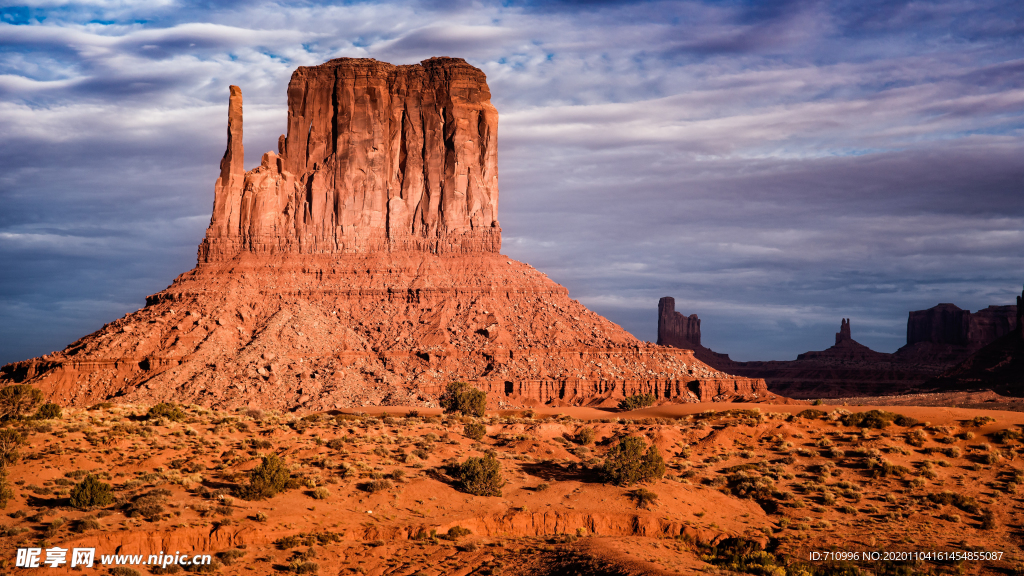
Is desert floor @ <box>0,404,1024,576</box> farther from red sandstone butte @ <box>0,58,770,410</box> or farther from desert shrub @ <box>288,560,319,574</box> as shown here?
red sandstone butte @ <box>0,58,770,410</box>

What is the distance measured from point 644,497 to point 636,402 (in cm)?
4435

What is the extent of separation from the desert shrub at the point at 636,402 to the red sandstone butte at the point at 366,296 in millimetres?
5746

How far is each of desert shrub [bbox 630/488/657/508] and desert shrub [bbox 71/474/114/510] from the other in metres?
17.4

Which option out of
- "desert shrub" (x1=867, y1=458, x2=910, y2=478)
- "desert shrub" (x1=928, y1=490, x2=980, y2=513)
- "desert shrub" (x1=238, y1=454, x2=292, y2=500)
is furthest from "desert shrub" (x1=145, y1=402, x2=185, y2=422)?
"desert shrub" (x1=928, y1=490, x2=980, y2=513)

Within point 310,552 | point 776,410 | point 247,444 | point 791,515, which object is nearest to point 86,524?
point 310,552

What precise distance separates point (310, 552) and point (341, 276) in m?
73.4

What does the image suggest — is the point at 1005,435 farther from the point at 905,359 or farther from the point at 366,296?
the point at 905,359

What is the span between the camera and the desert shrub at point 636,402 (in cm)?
7444

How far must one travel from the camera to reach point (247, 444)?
3797 cm

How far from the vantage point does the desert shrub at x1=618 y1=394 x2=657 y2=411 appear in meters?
74.4

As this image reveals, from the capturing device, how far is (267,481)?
100ft

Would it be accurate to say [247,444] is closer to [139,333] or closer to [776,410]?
[776,410]

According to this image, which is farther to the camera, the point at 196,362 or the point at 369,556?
the point at 196,362

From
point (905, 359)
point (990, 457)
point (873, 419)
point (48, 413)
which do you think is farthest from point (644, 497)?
point (905, 359)
